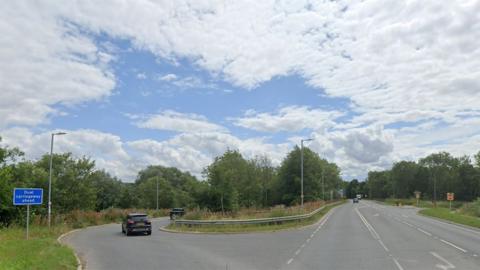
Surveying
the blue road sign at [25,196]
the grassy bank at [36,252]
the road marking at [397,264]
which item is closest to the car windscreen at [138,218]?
the grassy bank at [36,252]

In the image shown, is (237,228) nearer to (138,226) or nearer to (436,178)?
(138,226)

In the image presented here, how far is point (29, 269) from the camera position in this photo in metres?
12.9

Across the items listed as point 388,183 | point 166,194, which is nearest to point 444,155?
point 388,183

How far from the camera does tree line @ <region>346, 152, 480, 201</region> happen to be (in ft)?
487

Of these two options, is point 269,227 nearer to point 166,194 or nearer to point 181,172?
point 166,194

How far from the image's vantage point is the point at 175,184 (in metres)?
153

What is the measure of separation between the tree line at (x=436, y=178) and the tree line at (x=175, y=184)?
3546cm

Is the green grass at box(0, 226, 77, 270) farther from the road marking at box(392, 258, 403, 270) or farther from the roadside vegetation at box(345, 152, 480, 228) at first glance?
the roadside vegetation at box(345, 152, 480, 228)

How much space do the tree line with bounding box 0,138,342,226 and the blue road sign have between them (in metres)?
9.13

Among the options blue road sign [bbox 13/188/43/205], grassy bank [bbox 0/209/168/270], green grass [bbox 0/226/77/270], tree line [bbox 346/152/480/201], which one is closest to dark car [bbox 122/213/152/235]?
grassy bank [bbox 0/209/168/270]

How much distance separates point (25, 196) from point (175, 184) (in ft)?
426

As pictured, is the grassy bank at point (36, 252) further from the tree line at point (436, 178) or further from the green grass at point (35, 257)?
the tree line at point (436, 178)

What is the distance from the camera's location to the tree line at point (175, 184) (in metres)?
40.7

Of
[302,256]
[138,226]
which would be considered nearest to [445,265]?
[302,256]
